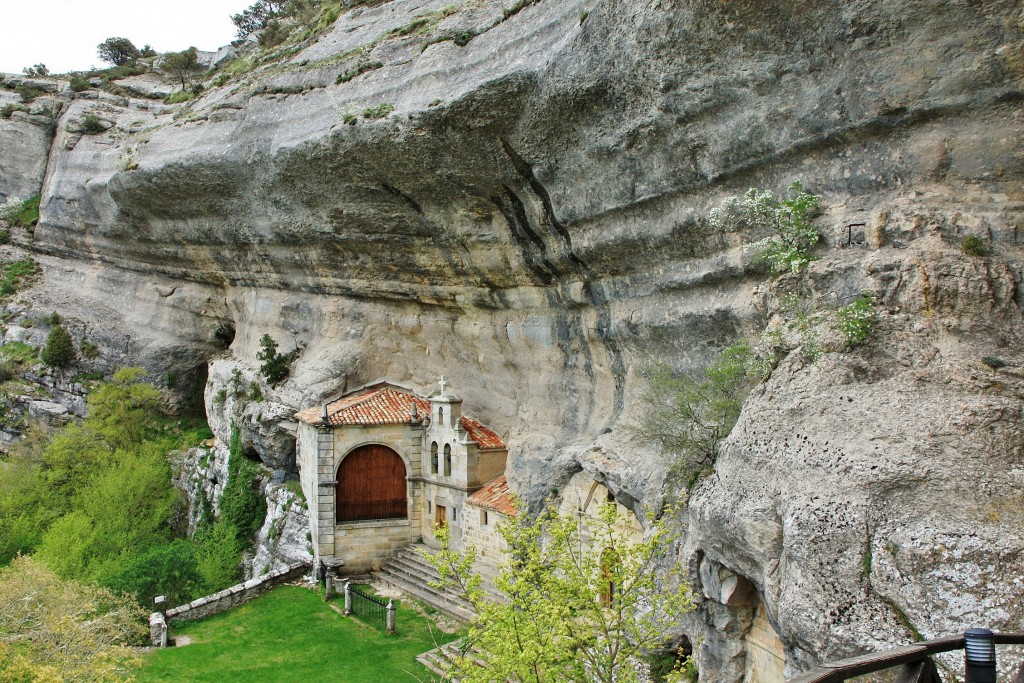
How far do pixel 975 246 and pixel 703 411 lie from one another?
4564 mm

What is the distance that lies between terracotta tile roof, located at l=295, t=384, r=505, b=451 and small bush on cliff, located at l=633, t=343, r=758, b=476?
28.3 ft

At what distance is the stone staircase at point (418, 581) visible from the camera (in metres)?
18.7

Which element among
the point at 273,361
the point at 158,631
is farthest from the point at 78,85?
the point at 158,631

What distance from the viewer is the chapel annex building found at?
21594 millimetres

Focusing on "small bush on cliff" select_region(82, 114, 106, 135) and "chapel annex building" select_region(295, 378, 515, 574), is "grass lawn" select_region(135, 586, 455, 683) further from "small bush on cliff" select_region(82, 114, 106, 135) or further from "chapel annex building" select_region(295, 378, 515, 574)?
"small bush on cliff" select_region(82, 114, 106, 135)

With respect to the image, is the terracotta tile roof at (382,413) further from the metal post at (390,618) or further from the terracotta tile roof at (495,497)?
→ the metal post at (390,618)

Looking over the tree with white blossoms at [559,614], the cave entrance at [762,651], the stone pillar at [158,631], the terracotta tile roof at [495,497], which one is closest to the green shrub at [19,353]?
the stone pillar at [158,631]

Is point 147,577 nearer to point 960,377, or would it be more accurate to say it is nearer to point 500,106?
point 500,106

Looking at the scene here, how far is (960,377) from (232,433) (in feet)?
77.3

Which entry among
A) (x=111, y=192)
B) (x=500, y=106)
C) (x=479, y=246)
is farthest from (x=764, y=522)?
A: (x=111, y=192)

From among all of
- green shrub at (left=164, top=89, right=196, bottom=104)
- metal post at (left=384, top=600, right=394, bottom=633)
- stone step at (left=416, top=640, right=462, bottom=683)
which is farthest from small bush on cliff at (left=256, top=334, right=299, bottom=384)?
stone step at (left=416, top=640, right=462, bottom=683)

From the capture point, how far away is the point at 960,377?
8.16 metres

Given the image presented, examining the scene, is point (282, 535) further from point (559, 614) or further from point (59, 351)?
point (559, 614)

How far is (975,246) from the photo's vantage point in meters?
9.12
